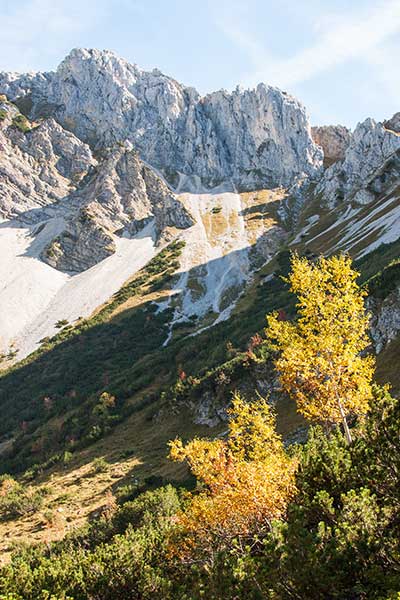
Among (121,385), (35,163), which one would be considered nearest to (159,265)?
(121,385)

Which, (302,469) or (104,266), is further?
(104,266)

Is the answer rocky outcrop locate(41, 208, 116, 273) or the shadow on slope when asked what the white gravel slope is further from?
the shadow on slope

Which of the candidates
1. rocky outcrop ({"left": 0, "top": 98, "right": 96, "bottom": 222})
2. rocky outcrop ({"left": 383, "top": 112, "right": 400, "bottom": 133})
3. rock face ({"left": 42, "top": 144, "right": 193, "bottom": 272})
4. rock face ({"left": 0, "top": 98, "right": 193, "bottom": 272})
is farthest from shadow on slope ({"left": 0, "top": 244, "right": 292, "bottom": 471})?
rocky outcrop ({"left": 383, "top": 112, "right": 400, "bottom": 133})

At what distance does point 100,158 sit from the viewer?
637 feet

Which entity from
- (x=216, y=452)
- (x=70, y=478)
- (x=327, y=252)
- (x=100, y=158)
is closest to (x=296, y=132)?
(x=100, y=158)

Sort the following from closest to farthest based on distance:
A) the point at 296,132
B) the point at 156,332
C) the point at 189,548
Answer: the point at 189,548 → the point at 156,332 → the point at 296,132

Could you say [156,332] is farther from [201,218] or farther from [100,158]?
[100,158]

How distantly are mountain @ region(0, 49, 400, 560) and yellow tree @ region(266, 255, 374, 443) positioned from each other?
48.4ft

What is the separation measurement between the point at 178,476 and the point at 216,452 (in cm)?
2226

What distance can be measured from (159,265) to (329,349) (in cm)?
11173

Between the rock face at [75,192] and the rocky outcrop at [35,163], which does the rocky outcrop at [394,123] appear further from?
the rocky outcrop at [35,163]

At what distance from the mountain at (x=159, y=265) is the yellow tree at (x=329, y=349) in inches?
581

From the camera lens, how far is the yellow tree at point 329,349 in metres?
15.8

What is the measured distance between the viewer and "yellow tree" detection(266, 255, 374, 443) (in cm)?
1578
